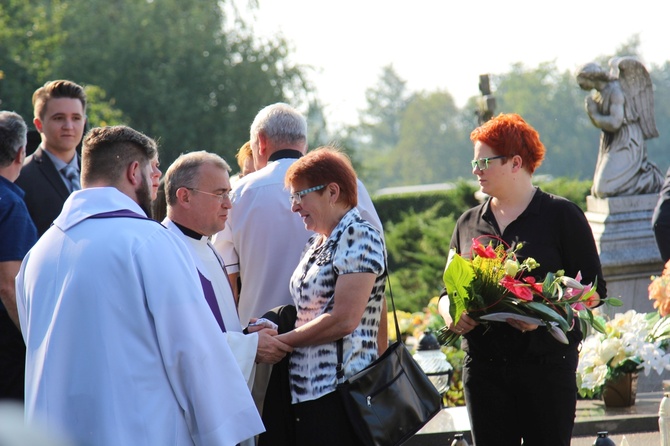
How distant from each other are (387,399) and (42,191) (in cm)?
260

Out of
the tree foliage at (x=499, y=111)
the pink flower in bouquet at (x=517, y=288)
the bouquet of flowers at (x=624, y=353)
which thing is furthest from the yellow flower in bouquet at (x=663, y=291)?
Result: the tree foliage at (x=499, y=111)

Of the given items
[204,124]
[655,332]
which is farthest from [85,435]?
[204,124]

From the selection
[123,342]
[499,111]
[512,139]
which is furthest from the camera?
[499,111]

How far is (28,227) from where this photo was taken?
14.6ft

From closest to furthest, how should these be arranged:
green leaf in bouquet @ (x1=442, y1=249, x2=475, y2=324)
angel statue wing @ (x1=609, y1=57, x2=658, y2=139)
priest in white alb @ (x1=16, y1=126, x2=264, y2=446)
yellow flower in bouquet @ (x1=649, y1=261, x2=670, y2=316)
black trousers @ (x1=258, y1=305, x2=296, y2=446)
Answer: priest in white alb @ (x1=16, y1=126, x2=264, y2=446), black trousers @ (x1=258, y1=305, x2=296, y2=446), green leaf in bouquet @ (x1=442, y1=249, x2=475, y2=324), yellow flower in bouquet @ (x1=649, y1=261, x2=670, y2=316), angel statue wing @ (x1=609, y1=57, x2=658, y2=139)

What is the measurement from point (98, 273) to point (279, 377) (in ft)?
3.58

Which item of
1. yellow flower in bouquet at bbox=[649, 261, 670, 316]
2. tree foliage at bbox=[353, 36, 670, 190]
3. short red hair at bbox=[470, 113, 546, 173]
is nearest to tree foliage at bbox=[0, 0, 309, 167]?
yellow flower in bouquet at bbox=[649, 261, 670, 316]

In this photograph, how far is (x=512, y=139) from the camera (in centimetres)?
427

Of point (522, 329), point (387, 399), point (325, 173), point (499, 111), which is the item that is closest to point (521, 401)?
point (522, 329)

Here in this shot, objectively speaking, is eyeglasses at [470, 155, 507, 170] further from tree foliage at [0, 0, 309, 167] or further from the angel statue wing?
tree foliage at [0, 0, 309, 167]

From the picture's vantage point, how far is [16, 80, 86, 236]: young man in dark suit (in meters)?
5.31

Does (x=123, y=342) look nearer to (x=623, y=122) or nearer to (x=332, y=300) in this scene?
(x=332, y=300)

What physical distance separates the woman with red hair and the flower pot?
298 centimetres

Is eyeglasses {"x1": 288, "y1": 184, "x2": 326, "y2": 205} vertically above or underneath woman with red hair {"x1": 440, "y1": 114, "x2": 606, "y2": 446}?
above
